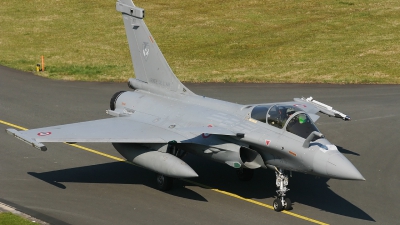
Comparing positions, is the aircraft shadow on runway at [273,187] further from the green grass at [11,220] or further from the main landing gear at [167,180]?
the green grass at [11,220]

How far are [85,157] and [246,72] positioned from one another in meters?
16.1

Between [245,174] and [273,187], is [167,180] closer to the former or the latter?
[245,174]

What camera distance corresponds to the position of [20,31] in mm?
48281

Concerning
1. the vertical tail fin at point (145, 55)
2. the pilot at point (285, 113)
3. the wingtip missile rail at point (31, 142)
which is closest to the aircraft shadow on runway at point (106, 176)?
the wingtip missile rail at point (31, 142)

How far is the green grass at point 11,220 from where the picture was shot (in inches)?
655

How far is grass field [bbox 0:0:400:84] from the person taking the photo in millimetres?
36625

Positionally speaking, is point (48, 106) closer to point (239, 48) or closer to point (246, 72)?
point (246, 72)

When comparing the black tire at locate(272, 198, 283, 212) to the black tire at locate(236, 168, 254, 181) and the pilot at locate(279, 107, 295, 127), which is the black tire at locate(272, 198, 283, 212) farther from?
the black tire at locate(236, 168, 254, 181)

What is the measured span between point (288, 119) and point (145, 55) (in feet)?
22.7

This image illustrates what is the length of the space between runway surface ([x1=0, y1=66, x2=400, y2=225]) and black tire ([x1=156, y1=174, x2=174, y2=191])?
0.19 m

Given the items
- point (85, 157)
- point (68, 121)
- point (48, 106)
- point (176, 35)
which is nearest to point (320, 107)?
point (85, 157)

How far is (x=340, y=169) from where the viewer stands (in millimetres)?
16203

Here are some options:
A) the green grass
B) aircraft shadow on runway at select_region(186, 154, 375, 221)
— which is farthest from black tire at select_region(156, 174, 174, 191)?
the green grass

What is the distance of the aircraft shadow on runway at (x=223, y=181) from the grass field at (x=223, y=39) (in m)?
13.5
